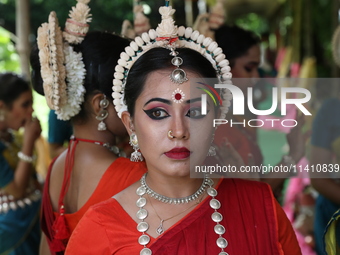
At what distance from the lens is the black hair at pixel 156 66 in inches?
63.1

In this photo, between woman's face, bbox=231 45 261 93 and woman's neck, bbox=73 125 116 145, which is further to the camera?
woman's face, bbox=231 45 261 93

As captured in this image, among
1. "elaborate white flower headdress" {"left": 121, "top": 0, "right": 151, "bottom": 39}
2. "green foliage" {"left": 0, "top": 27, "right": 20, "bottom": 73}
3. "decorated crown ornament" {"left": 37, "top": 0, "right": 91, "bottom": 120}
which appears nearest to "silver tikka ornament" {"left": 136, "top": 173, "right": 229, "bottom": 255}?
"decorated crown ornament" {"left": 37, "top": 0, "right": 91, "bottom": 120}

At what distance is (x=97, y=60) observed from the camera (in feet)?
6.88

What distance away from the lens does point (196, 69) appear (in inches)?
63.6

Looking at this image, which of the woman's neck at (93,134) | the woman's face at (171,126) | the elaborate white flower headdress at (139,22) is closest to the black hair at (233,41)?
the elaborate white flower headdress at (139,22)

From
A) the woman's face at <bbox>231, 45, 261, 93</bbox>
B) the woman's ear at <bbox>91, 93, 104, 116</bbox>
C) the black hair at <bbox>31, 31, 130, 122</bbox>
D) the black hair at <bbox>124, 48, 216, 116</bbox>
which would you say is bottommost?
the woman's ear at <bbox>91, 93, 104, 116</bbox>

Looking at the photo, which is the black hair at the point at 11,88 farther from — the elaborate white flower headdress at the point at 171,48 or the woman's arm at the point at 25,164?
the elaborate white flower headdress at the point at 171,48

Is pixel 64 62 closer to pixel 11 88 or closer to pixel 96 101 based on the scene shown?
pixel 96 101

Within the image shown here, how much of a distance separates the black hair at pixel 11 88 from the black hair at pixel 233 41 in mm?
1402

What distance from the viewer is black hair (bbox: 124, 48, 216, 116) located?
1602 millimetres

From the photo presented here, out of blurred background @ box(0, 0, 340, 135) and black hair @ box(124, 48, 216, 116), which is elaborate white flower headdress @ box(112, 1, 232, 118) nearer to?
black hair @ box(124, 48, 216, 116)

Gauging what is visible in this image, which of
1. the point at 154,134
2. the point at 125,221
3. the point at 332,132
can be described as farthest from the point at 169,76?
the point at 332,132

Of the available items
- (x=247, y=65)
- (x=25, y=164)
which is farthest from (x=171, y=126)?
(x=25, y=164)

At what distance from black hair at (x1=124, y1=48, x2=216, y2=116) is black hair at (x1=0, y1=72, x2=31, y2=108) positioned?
5.51ft
